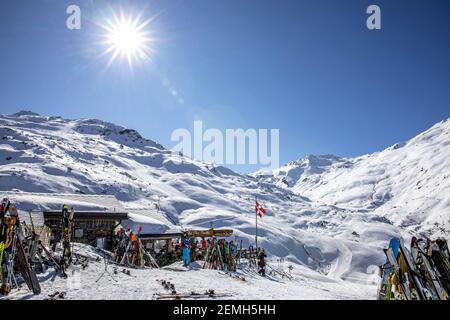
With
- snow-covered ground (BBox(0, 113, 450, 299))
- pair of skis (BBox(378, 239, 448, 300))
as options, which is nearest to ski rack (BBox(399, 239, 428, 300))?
pair of skis (BBox(378, 239, 448, 300))

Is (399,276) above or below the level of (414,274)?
below

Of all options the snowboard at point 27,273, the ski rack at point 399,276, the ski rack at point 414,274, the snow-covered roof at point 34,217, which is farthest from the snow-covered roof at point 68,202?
the ski rack at point 414,274

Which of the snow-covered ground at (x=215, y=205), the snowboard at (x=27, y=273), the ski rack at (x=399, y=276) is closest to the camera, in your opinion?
the ski rack at (x=399, y=276)

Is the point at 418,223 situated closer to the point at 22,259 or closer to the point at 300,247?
the point at 300,247

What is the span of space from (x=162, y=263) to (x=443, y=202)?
174m

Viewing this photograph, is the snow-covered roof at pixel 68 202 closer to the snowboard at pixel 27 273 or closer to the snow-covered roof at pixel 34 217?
the snow-covered roof at pixel 34 217

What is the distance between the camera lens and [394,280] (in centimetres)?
1011

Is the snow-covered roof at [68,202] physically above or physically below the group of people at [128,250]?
above

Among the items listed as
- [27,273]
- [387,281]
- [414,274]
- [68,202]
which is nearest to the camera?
[414,274]

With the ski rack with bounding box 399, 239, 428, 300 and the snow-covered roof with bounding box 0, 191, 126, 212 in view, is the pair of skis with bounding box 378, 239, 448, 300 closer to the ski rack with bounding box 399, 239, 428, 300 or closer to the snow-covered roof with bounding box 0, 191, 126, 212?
the ski rack with bounding box 399, 239, 428, 300

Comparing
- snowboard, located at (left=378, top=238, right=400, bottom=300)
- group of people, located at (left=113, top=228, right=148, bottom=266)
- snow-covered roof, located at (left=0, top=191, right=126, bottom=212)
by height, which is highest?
snow-covered roof, located at (left=0, top=191, right=126, bottom=212)

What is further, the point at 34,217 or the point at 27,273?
the point at 34,217

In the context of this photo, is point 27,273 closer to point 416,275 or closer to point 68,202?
point 416,275

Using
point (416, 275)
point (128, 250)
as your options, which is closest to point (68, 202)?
point (128, 250)
